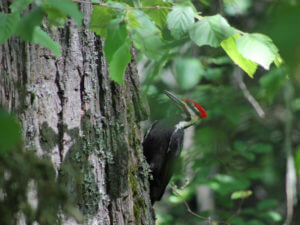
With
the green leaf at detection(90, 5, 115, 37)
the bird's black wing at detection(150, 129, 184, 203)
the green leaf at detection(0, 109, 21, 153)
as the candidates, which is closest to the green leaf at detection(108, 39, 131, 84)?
the green leaf at detection(90, 5, 115, 37)

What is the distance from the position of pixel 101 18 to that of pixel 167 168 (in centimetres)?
201

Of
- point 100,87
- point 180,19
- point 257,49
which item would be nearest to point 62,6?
point 180,19

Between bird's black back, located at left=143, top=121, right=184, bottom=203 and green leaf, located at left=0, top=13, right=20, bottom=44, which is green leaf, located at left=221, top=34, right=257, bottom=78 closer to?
green leaf, located at left=0, top=13, right=20, bottom=44

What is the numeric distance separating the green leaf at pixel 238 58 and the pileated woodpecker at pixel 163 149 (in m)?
1.74

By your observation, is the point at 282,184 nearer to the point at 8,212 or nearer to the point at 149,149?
the point at 149,149

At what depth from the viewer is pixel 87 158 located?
1935 millimetres

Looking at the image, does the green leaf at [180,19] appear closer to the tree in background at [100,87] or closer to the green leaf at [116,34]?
the tree in background at [100,87]

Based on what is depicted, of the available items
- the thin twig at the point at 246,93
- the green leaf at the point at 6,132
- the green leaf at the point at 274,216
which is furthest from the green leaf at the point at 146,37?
the green leaf at the point at 274,216

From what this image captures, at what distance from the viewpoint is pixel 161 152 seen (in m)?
3.46

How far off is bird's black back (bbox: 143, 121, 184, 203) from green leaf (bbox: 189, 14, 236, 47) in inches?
75.7

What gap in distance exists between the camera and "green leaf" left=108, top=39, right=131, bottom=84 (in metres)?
1.48

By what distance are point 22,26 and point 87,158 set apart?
1018 millimetres

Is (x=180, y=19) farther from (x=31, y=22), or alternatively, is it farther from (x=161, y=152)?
(x=161, y=152)

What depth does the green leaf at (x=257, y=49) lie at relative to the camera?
1.58 meters
